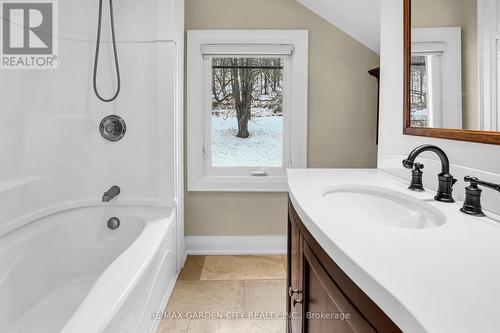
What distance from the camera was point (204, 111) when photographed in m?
2.59

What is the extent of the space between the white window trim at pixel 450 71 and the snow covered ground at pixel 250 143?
151 cm

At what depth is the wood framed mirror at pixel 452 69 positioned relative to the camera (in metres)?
0.93

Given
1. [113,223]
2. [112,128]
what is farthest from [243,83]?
[113,223]

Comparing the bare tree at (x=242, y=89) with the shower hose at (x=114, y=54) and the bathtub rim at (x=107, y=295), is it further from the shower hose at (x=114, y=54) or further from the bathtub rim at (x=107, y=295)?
the bathtub rim at (x=107, y=295)

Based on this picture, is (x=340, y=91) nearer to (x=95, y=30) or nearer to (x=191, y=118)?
(x=191, y=118)

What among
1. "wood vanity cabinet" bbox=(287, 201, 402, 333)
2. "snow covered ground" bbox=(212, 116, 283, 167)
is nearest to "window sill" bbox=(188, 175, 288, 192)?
"snow covered ground" bbox=(212, 116, 283, 167)

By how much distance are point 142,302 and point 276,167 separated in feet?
5.25

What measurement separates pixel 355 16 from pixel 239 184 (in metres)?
1.59

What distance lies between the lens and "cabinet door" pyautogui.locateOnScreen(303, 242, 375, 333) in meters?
0.57

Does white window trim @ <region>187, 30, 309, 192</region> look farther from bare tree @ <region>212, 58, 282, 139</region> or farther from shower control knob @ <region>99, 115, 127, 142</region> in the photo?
shower control knob @ <region>99, 115, 127, 142</region>

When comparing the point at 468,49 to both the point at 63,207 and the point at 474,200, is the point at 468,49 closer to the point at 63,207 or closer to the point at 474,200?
the point at 474,200

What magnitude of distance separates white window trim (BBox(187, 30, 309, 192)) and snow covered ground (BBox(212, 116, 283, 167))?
0.08 meters

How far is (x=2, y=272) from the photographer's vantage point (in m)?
1.45

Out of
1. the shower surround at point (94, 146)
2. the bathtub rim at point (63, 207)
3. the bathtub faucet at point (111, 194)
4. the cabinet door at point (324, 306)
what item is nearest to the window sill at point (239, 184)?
the shower surround at point (94, 146)
